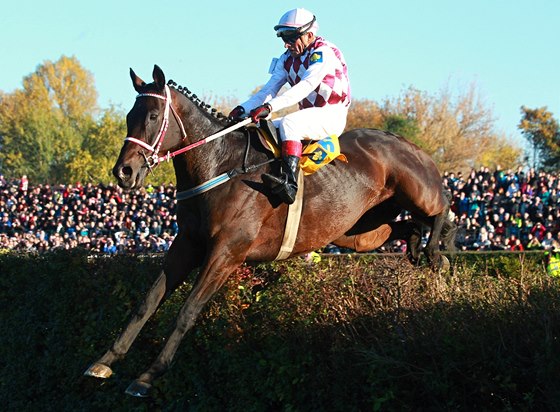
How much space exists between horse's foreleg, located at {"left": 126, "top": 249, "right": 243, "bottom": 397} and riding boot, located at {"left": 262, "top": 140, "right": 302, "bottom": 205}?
2.23ft

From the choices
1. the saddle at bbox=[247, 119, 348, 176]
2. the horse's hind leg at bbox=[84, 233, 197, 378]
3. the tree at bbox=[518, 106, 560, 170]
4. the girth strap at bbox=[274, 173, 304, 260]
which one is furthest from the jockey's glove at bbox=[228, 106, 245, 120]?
the tree at bbox=[518, 106, 560, 170]

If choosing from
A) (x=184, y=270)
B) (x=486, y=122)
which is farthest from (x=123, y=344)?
(x=486, y=122)

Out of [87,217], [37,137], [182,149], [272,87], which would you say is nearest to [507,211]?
[87,217]

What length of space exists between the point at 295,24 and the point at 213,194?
1.72m

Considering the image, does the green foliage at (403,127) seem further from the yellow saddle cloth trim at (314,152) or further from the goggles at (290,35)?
the yellow saddle cloth trim at (314,152)

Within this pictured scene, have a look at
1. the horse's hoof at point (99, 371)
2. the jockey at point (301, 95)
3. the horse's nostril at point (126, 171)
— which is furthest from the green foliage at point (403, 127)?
the horse's hoof at point (99, 371)

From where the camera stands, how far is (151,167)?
20.8ft

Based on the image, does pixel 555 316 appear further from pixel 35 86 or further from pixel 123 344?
pixel 35 86

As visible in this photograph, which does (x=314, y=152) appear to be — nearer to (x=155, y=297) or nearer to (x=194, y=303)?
(x=194, y=303)

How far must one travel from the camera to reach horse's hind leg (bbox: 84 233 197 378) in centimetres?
637

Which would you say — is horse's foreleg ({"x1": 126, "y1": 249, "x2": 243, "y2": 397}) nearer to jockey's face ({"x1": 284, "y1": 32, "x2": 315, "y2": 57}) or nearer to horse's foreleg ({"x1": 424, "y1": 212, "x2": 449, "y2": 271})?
jockey's face ({"x1": 284, "y1": 32, "x2": 315, "y2": 57})

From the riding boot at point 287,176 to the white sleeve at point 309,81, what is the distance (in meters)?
0.35

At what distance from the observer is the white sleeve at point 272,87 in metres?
7.42

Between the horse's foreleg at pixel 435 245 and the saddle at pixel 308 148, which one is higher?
the horse's foreleg at pixel 435 245
